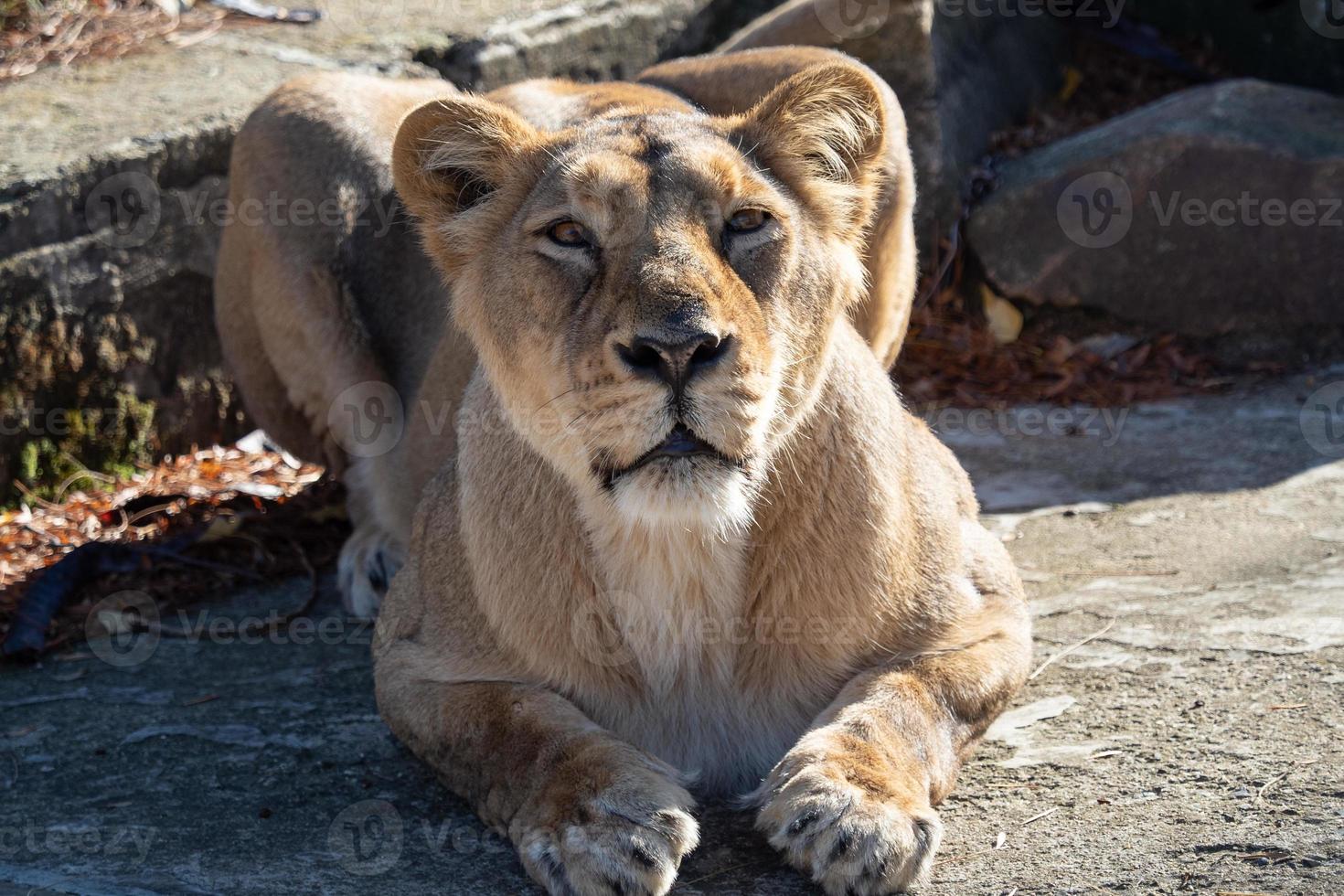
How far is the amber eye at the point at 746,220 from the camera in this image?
126 inches

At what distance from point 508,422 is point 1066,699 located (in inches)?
57.0

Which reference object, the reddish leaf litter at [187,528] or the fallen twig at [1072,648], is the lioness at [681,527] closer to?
the fallen twig at [1072,648]

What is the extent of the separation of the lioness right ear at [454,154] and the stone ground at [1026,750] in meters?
1.30

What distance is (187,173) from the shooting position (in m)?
5.82

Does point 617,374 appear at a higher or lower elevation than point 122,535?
higher

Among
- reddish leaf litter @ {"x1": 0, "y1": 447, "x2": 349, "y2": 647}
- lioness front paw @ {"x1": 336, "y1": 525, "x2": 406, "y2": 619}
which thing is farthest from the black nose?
reddish leaf litter @ {"x1": 0, "y1": 447, "x2": 349, "y2": 647}

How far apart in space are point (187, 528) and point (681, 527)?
9.37 feet

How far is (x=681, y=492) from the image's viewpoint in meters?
2.91

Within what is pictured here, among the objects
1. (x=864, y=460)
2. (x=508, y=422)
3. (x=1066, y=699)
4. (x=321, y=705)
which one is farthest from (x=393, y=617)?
(x=1066, y=699)

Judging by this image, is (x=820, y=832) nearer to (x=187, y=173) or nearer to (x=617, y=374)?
(x=617, y=374)

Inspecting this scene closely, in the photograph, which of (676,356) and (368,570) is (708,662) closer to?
(676,356)

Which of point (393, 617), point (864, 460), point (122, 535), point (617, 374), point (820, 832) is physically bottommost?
point (122, 535)

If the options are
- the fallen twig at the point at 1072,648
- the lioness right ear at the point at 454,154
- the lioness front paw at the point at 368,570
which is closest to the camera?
the lioness right ear at the point at 454,154

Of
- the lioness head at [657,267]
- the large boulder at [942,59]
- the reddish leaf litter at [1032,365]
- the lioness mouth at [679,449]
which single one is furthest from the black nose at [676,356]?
the reddish leaf litter at [1032,365]
